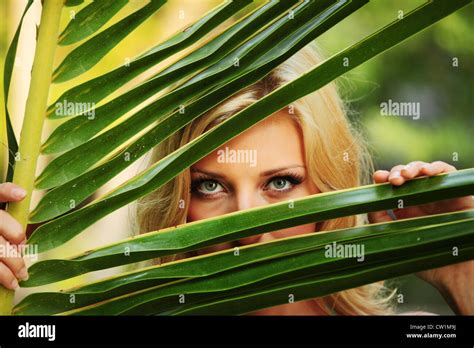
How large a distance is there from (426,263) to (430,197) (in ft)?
0.43

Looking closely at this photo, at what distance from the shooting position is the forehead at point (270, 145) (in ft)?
7.39

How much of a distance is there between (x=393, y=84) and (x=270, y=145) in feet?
1.67

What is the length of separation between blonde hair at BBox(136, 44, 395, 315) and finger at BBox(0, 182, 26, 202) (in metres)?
0.79

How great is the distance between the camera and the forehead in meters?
2.25

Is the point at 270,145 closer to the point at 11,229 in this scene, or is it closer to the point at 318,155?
the point at 318,155

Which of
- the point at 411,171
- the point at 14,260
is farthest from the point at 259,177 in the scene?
the point at 14,260

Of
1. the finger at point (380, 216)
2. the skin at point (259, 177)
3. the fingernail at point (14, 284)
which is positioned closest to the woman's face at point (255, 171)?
the skin at point (259, 177)

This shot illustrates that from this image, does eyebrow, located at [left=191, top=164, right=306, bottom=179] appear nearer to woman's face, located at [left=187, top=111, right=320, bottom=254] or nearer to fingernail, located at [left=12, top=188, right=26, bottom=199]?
woman's face, located at [left=187, top=111, right=320, bottom=254]

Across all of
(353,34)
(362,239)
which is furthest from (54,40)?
(353,34)

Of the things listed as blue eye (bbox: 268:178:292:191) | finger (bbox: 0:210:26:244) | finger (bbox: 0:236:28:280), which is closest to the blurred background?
blue eye (bbox: 268:178:292:191)

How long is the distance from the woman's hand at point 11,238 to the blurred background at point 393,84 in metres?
0.77

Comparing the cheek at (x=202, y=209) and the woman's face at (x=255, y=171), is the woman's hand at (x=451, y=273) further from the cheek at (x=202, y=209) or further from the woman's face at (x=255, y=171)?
the cheek at (x=202, y=209)
